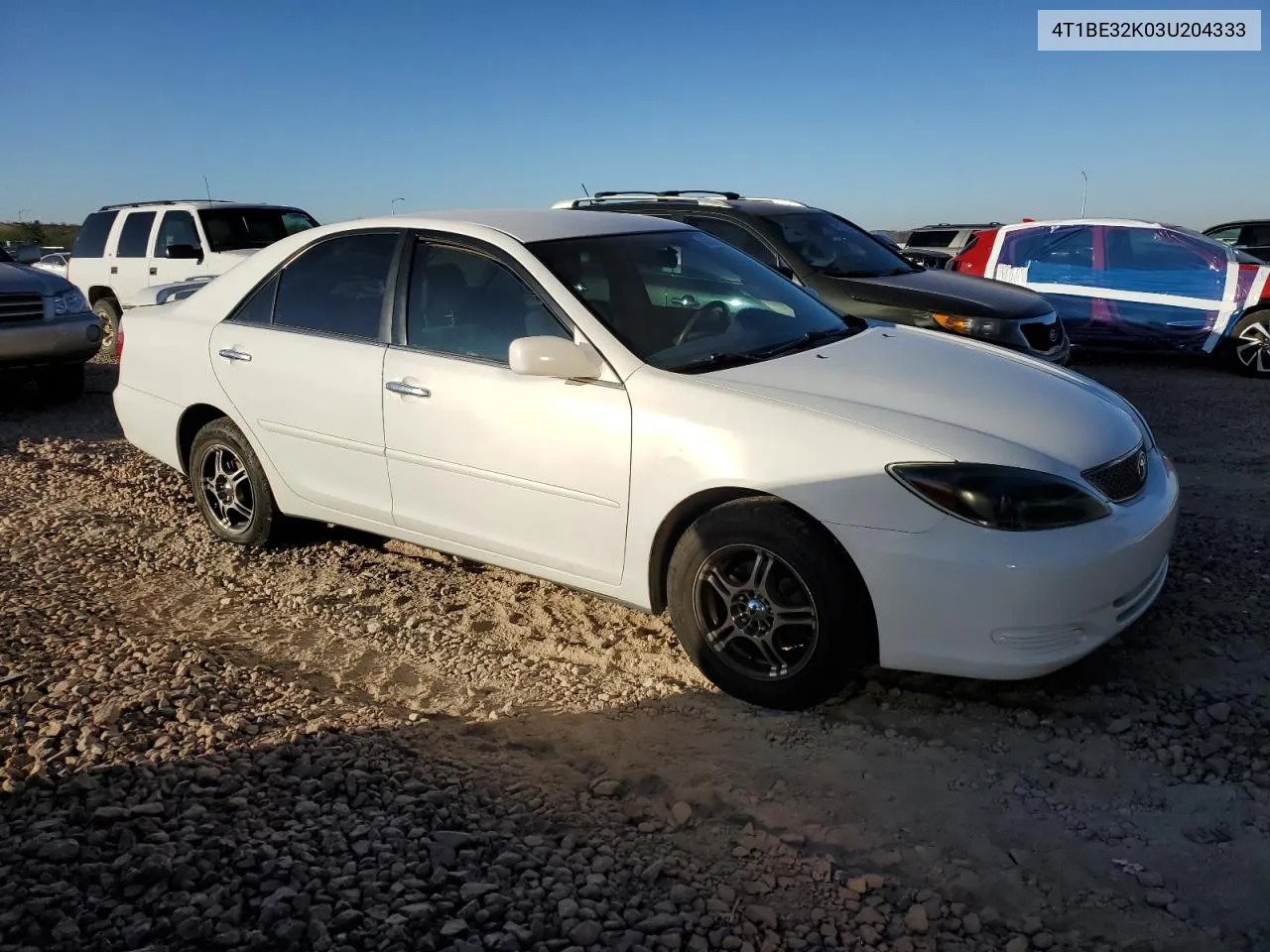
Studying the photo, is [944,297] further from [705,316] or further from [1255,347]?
[1255,347]

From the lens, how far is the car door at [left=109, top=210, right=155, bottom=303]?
→ 41.2 feet

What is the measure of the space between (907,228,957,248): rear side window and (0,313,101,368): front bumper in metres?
15.9

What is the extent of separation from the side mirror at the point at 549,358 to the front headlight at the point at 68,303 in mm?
7520

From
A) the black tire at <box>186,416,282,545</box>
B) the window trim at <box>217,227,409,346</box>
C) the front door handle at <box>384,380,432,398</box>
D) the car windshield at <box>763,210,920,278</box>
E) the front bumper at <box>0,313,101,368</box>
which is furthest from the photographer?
the front bumper at <box>0,313,101,368</box>

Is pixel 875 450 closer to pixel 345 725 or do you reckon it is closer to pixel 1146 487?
pixel 1146 487

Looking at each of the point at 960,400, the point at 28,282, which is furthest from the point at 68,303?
the point at 960,400

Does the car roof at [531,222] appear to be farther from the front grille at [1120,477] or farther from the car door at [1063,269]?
the car door at [1063,269]

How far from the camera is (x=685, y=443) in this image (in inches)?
140

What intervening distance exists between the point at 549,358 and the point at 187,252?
31.8ft

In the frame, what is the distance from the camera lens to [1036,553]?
3160 mm

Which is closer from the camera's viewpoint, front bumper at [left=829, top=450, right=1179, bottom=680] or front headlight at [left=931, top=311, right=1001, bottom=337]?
front bumper at [left=829, top=450, right=1179, bottom=680]

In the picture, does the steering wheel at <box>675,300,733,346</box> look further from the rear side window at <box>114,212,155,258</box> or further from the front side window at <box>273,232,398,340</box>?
the rear side window at <box>114,212,155,258</box>

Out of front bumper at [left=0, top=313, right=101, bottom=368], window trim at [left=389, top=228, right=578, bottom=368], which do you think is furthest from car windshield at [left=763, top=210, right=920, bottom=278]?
front bumper at [left=0, top=313, right=101, bottom=368]

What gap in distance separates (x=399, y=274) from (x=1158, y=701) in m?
3.44
